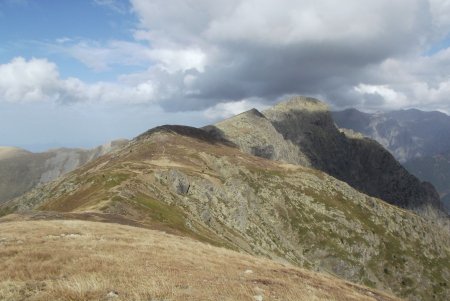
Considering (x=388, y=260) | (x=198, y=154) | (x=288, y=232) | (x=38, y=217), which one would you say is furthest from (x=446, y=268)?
(x=38, y=217)

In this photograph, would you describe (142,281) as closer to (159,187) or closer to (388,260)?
(159,187)

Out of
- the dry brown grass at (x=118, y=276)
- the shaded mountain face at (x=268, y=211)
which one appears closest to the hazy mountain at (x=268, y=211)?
the shaded mountain face at (x=268, y=211)

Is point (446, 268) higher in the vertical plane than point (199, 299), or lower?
lower

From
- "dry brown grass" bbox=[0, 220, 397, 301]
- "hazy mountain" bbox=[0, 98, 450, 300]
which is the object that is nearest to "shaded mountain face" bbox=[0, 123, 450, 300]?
"hazy mountain" bbox=[0, 98, 450, 300]

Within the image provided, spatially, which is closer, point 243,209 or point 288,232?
point 243,209

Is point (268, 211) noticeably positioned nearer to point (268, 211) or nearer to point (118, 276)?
point (268, 211)

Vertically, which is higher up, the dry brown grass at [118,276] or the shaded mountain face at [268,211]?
the dry brown grass at [118,276]

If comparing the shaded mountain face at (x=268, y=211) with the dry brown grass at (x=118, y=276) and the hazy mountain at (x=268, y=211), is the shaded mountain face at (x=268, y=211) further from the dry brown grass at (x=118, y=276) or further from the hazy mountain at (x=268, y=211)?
the dry brown grass at (x=118, y=276)

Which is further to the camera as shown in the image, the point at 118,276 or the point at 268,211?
the point at 268,211

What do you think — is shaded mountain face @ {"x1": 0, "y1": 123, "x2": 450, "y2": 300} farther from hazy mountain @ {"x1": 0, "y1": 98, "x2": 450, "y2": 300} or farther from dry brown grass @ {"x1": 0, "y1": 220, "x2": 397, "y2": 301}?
dry brown grass @ {"x1": 0, "y1": 220, "x2": 397, "y2": 301}

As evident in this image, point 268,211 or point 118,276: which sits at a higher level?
point 118,276

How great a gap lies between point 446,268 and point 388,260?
1514 inches

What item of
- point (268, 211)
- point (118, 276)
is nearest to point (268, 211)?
point (268, 211)

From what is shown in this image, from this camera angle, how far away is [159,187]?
11931 centimetres
